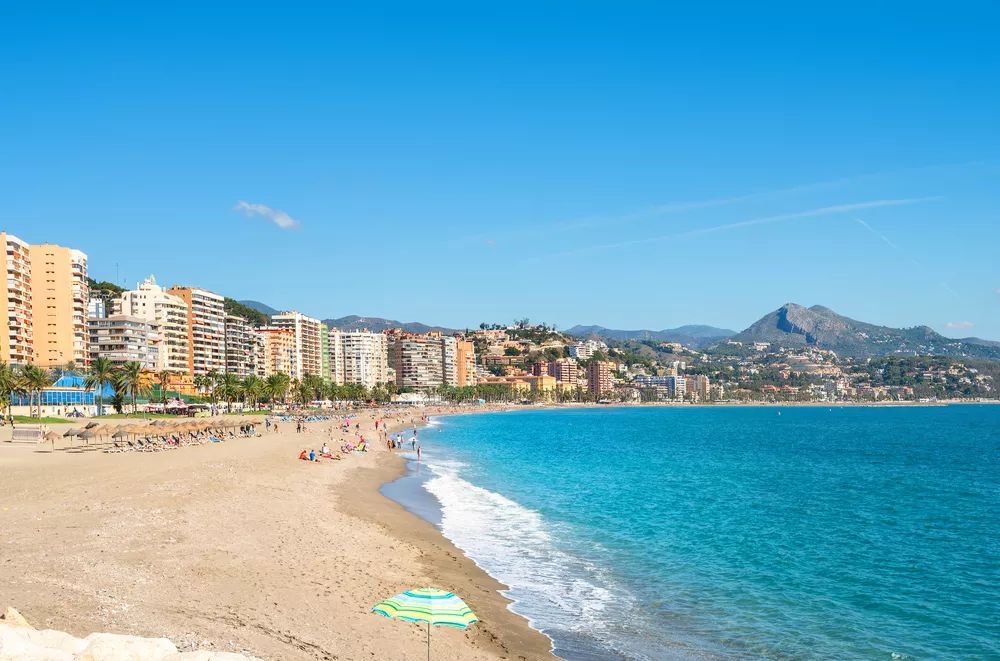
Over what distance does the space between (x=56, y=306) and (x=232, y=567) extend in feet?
359

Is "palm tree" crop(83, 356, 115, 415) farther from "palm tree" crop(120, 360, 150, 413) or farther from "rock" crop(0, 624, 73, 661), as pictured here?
"rock" crop(0, 624, 73, 661)

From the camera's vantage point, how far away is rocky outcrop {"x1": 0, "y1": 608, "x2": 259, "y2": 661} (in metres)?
7.10

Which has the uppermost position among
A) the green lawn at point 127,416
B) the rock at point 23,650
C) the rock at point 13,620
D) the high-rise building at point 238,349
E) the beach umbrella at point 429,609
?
the high-rise building at point 238,349

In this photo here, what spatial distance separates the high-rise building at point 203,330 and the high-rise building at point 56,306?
2846cm

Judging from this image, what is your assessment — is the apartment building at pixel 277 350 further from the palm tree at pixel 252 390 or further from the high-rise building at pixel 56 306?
the high-rise building at pixel 56 306

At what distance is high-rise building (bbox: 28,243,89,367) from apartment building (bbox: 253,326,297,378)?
186 ft

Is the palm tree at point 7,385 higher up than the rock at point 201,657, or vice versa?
the palm tree at point 7,385

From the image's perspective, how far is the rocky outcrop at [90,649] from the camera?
7.10 m

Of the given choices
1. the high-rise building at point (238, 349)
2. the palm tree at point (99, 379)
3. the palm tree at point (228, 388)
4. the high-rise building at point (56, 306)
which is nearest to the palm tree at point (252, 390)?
the palm tree at point (228, 388)

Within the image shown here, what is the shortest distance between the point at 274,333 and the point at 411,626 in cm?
17049

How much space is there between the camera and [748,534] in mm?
24766

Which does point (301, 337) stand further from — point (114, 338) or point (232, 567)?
point (232, 567)

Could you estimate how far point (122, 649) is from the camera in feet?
23.9

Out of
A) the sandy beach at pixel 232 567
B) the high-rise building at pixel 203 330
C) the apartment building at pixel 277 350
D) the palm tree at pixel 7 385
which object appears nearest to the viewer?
the sandy beach at pixel 232 567
